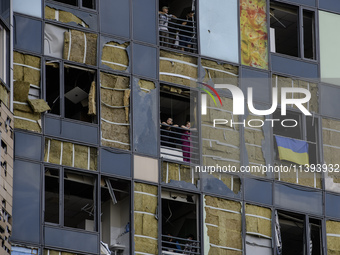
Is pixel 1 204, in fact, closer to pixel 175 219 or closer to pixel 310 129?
pixel 175 219

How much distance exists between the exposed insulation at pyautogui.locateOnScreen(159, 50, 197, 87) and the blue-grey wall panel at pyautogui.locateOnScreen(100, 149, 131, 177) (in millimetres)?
3657

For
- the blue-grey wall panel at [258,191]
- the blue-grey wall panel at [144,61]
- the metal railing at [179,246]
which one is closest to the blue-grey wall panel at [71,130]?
the blue-grey wall panel at [144,61]

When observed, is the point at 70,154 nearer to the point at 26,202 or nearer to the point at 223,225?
the point at 26,202

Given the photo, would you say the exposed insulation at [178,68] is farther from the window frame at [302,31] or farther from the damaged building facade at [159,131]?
the window frame at [302,31]

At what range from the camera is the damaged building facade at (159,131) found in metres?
50.5

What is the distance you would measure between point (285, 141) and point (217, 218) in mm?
4587

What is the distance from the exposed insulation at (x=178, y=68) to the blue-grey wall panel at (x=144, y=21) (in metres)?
0.77

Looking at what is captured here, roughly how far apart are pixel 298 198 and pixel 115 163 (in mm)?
7425

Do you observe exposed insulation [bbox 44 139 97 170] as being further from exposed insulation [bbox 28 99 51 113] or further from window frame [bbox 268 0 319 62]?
window frame [bbox 268 0 319 62]

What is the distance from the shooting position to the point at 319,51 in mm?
57906

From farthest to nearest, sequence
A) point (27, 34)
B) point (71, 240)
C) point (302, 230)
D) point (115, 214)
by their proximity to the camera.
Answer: point (302, 230)
point (115, 214)
point (27, 34)
point (71, 240)

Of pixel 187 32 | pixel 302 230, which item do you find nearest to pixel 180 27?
pixel 187 32

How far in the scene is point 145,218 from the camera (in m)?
51.8

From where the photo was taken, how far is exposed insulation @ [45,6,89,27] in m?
52.5
